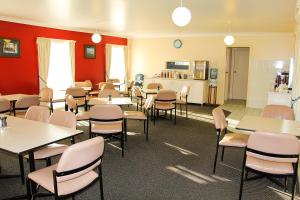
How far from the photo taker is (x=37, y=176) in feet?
7.30

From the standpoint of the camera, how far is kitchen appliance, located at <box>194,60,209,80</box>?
8.95 meters

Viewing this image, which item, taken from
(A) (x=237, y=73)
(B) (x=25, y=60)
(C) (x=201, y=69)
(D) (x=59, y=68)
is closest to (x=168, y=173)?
(B) (x=25, y=60)

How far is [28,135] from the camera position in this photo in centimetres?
253

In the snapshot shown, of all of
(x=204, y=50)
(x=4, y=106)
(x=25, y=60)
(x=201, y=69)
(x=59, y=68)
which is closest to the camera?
(x=4, y=106)

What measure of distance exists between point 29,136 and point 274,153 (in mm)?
2395

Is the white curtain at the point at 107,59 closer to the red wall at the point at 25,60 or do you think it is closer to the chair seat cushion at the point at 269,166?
the red wall at the point at 25,60

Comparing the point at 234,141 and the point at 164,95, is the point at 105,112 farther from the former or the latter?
the point at 164,95

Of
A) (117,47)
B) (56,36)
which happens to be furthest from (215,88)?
(56,36)

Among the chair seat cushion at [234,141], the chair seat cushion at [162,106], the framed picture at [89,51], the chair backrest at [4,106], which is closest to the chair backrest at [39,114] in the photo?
the chair backrest at [4,106]

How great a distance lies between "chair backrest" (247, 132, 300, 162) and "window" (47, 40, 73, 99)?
20.7 ft

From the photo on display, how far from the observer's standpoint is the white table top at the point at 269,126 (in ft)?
9.82

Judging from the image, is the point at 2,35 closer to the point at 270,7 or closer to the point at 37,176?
the point at 37,176

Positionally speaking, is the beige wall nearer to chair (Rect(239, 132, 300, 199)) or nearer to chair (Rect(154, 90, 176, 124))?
chair (Rect(154, 90, 176, 124))

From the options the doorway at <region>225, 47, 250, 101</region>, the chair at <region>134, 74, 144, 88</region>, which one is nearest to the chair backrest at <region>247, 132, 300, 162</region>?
the doorway at <region>225, 47, 250, 101</region>
